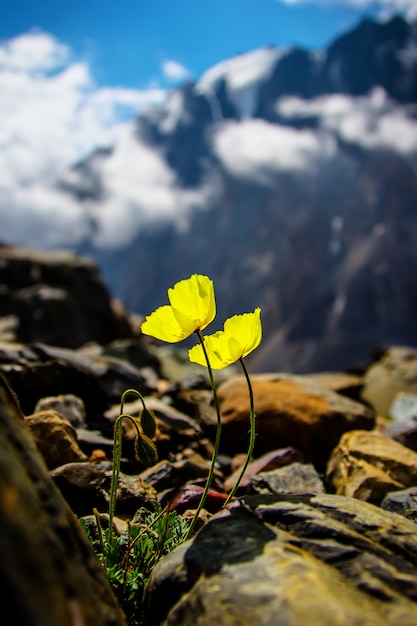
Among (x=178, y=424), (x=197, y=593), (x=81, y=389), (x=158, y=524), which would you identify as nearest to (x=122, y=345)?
(x=81, y=389)

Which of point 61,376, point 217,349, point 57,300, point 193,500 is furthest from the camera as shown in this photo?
point 57,300

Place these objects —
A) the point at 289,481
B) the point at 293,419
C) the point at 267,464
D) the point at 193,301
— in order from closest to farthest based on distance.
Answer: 1. the point at 193,301
2. the point at 289,481
3. the point at 267,464
4. the point at 293,419

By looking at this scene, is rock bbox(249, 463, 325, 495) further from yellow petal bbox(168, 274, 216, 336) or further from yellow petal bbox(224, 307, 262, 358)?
yellow petal bbox(168, 274, 216, 336)

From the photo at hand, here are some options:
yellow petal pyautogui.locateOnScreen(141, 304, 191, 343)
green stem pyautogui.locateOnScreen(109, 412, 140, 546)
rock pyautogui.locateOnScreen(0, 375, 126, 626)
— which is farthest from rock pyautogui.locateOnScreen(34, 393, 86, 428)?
rock pyautogui.locateOnScreen(0, 375, 126, 626)

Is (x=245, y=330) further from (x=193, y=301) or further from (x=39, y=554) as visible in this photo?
(x=39, y=554)

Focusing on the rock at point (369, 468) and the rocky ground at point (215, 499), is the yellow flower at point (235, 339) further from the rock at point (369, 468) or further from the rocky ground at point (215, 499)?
the rock at point (369, 468)

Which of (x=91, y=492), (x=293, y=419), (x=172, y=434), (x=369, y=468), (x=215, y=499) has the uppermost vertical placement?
(x=172, y=434)

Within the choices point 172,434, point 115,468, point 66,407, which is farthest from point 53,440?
point 115,468
